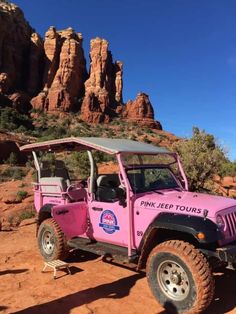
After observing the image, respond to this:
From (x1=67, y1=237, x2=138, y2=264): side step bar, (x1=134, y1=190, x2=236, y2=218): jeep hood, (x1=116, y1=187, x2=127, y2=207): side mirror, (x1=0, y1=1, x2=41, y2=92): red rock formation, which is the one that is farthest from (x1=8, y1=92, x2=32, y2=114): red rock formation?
(x1=134, y1=190, x2=236, y2=218): jeep hood

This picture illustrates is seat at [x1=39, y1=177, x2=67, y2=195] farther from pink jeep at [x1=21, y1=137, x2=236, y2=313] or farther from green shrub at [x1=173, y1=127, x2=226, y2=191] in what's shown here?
green shrub at [x1=173, y1=127, x2=226, y2=191]

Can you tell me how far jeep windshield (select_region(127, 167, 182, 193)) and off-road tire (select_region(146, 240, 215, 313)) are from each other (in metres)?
1.36

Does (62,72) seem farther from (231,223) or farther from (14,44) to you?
(231,223)

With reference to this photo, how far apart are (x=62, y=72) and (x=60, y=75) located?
97cm

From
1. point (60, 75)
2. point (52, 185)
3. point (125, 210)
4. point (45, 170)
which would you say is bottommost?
point (125, 210)

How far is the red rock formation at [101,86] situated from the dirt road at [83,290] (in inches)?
2704

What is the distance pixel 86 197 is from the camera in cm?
774

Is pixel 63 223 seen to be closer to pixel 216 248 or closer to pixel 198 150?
pixel 216 248

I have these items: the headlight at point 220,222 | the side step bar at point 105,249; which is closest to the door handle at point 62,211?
the side step bar at point 105,249

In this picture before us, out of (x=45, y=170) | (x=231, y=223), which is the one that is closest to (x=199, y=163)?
(x=45, y=170)

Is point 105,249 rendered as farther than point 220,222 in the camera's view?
Yes

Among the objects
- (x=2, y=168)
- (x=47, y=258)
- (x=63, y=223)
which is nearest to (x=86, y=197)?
(x=63, y=223)

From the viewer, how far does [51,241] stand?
7973mm

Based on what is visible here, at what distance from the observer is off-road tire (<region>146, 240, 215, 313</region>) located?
16.4ft
